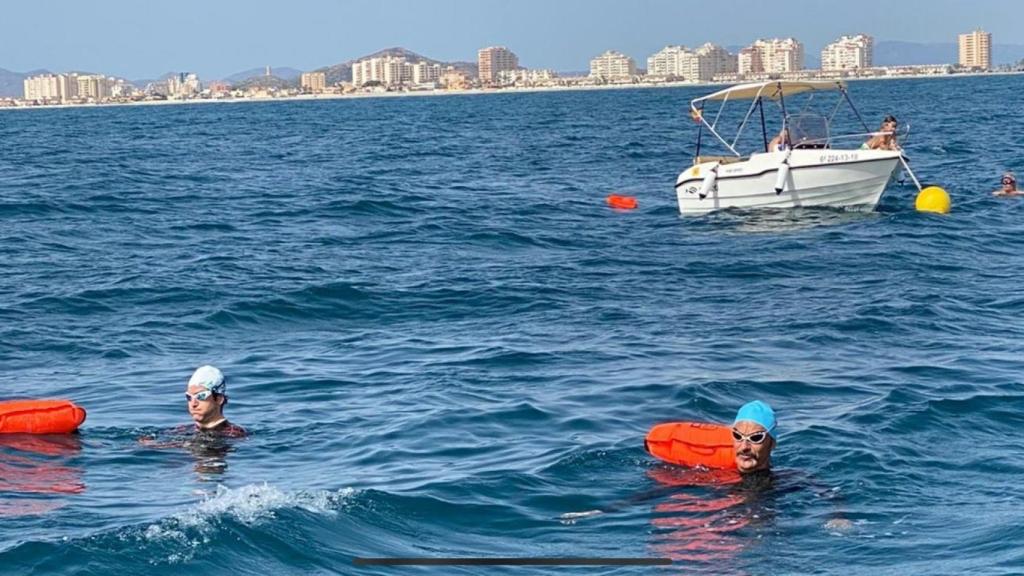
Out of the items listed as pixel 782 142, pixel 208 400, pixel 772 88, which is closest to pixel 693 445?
pixel 208 400

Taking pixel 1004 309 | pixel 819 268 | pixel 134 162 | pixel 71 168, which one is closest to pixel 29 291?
pixel 819 268

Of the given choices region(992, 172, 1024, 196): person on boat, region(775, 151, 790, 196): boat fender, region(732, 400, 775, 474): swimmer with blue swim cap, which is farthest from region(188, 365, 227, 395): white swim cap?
region(992, 172, 1024, 196): person on boat

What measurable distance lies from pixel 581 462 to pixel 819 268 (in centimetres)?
1155

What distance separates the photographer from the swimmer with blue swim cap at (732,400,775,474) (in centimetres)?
1087

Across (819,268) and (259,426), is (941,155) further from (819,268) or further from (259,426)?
(259,426)

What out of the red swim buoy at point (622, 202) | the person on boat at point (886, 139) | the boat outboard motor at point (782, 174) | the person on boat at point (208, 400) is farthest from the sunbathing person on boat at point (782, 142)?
the person on boat at point (208, 400)

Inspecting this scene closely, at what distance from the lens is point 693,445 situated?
11.6 metres

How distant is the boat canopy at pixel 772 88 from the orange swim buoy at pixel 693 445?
18.9 meters

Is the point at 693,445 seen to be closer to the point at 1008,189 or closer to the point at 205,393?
the point at 205,393

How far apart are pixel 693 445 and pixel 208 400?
3927 mm

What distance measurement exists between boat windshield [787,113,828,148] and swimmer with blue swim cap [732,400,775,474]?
1845 centimetres

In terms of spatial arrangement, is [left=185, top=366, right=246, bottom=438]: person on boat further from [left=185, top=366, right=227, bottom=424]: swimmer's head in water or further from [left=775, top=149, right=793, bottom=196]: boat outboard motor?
[left=775, top=149, right=793, bottom=196]: boat outboard motor

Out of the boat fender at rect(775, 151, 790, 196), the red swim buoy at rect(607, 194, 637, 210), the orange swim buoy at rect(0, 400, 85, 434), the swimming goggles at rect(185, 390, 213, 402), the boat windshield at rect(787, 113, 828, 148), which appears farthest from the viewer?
the red swim buoy at rect(607, 194, 637, 210)

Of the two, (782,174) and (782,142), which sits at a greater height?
(782,142)
